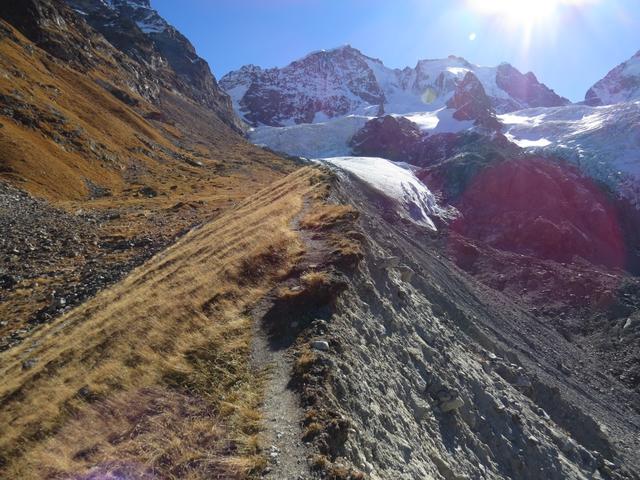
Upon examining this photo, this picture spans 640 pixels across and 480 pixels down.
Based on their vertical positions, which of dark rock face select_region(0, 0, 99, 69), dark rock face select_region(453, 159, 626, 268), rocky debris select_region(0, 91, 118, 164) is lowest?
dark rock face select_region(453, 159, 626, 268)

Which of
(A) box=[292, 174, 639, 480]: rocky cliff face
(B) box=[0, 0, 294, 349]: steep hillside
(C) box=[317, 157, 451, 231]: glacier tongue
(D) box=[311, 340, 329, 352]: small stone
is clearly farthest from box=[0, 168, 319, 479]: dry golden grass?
(C) box=[317, 157, 451, 231]: glacier tongue

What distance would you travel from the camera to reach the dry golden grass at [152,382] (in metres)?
10.3

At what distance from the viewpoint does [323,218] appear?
27.2 m

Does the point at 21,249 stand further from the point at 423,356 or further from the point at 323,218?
the point at 423,356

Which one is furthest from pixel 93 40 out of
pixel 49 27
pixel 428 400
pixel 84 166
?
pixel 428 400

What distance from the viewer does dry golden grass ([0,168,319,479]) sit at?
33.7 ft

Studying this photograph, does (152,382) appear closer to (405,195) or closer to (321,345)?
(321,345)

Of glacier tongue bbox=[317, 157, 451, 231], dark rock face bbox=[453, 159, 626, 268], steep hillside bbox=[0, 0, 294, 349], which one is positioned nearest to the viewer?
steep hillside bbox=[0, 0, 294, 349]

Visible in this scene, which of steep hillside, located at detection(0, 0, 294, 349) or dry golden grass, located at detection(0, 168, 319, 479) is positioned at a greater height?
steep hillside, located at detection(0, 0, 294, 349)

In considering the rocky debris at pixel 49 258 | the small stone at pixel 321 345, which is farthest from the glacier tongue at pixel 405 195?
the small stone at pixel 321 345

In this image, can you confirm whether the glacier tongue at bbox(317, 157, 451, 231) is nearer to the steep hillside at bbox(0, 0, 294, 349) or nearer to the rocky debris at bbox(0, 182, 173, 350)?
the steep hillside at bbox(0, 0, 294, 349)

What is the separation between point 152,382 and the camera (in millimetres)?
12984

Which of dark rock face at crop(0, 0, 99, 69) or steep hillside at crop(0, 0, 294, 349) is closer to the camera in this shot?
steep hillside at crop(0, 0, 294, 349)

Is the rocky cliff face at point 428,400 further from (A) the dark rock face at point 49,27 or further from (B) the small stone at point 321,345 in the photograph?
(A) the dark rock face at point 49,27
